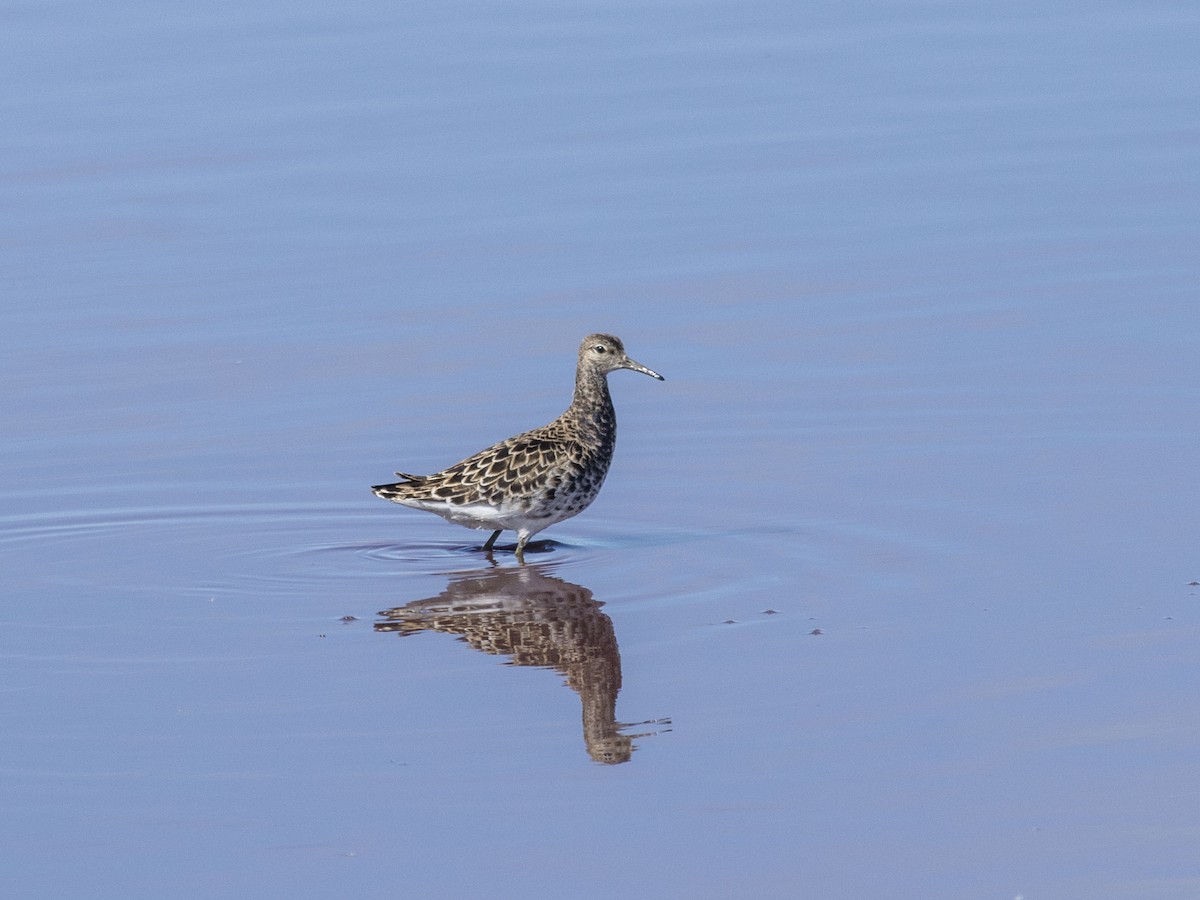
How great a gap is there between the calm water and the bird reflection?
4cm

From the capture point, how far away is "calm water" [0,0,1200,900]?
7.00m

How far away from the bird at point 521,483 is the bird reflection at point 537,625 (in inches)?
12.8

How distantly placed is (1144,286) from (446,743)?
8139mm

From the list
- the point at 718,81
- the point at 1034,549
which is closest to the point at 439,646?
the point at 1034,549

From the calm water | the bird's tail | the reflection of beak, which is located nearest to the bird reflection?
the calm water

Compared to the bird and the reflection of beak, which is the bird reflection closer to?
the bird

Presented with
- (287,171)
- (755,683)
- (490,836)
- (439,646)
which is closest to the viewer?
(490,836)

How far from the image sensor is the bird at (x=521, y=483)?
35.4 feet

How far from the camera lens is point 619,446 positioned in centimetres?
1273

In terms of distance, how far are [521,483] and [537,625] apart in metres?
1.46

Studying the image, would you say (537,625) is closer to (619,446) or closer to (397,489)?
(397,489)

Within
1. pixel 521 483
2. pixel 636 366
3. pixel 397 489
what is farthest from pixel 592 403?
pixel 397 489

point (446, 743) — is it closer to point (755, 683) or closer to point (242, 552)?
point (755, 683)

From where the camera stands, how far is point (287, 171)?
672 inches
